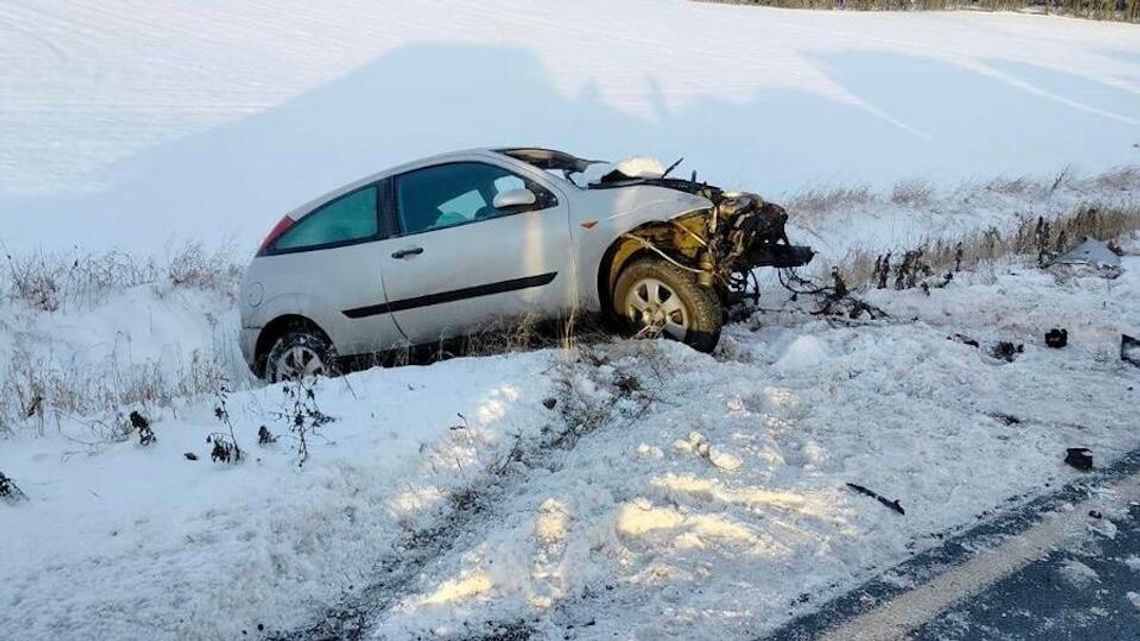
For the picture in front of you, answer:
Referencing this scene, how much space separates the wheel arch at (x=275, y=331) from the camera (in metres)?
7.27

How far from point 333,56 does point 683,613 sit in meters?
25.9

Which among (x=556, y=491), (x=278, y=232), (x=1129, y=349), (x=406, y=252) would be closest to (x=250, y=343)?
(x=278, y=232)

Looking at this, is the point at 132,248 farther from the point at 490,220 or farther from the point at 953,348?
the point at 953,348

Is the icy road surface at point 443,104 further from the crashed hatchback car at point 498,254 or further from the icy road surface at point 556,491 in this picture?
the icy road surface at point 556,491

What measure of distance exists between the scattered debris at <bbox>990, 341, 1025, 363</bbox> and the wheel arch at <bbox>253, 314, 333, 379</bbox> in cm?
475

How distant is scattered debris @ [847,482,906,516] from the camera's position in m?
4.10

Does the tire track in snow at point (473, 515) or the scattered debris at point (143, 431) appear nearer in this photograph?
the tire track in snow at point (473, 515)

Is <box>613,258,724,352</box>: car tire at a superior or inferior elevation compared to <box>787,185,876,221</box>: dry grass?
superior

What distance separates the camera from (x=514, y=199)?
258 inches

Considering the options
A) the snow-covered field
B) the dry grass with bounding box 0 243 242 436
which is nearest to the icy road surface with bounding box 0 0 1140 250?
the snow-covered field

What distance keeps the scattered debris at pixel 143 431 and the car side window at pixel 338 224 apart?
2.52 metres

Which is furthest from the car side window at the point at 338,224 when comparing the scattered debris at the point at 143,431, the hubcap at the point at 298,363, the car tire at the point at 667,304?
the scattered debris at the point at 143,431

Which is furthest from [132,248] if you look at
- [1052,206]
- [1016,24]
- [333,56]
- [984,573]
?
[1016,24]

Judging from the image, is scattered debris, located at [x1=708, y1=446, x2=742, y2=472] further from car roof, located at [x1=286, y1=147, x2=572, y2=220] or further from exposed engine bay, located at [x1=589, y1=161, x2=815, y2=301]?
car roof, located at [x1=286, y1=147, x2=572, y2=220]
